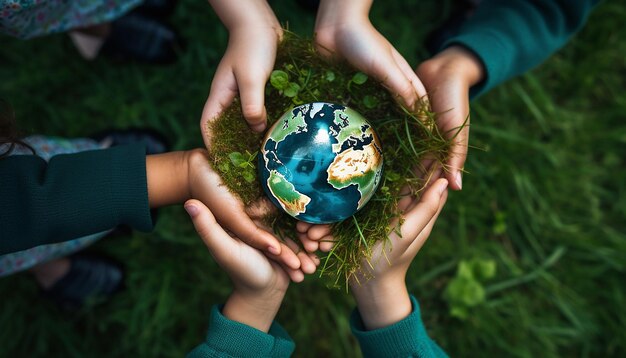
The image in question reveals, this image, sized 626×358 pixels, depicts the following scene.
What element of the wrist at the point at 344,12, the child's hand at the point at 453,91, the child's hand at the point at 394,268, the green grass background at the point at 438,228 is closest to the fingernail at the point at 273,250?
the child's hand at the point at 394,268

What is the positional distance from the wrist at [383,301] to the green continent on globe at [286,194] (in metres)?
0.52

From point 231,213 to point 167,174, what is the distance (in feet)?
1.22

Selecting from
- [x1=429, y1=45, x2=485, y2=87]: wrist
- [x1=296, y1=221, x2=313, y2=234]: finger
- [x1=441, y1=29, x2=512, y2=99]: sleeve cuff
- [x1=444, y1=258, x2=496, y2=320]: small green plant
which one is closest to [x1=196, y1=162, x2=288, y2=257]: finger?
[x1=296, y1=221, x2=313, y2=234]: finger

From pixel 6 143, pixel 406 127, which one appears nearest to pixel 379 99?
pixel 406 127

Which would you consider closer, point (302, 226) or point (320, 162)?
point (320, 162)

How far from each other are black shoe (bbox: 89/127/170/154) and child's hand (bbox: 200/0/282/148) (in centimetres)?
95

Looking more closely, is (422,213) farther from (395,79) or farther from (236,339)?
(236,339)

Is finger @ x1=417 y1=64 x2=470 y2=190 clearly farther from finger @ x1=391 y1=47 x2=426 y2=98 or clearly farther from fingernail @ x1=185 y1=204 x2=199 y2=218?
fingernail @ x1=185 y1=204 x2=199 y2=218

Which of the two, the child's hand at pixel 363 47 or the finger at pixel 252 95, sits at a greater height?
the child's hand at pixel 363 47

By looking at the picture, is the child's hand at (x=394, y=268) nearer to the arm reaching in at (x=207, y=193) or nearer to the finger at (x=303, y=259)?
the finger at (x=303, y=259)

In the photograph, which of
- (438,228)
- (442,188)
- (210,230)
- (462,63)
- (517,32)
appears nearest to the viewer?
(210,230)

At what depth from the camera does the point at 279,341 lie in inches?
82.1

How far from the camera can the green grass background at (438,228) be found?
299 centimetres

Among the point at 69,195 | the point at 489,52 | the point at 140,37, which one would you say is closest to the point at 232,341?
the point at 69,195
